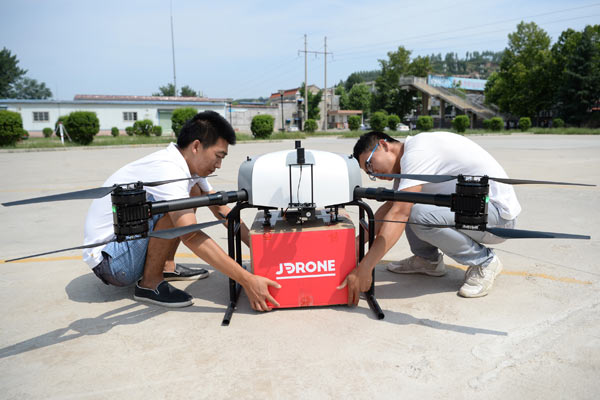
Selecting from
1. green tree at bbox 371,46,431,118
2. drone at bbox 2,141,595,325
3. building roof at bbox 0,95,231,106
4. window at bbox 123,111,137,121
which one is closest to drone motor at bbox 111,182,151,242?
drone at bbox 2,141,595,325

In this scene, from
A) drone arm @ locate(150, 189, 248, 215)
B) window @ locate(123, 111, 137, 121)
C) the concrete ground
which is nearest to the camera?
the concrete ground

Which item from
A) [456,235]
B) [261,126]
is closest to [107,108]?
[261,126]

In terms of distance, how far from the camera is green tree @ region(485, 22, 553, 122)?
45.5m

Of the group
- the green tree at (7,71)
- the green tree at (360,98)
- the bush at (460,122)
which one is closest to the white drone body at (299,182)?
the bush at (460,122)

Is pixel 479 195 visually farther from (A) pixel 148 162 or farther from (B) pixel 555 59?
(B) pixel 555 59

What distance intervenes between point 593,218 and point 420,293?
3006mm

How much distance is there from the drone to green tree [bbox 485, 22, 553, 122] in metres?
50.8

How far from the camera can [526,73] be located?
4603 cm

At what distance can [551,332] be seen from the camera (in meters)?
2.26

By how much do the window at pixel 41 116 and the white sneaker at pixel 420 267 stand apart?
42.8 meters

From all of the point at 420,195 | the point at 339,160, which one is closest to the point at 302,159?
the point at 339,160

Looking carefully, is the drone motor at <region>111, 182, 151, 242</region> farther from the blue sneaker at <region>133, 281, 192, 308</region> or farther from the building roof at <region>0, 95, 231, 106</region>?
the building roof at <region>0, 95, 231, 106</region>

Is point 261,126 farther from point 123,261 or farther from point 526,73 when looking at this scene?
point 526,73

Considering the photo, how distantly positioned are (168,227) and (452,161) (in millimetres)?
1747
